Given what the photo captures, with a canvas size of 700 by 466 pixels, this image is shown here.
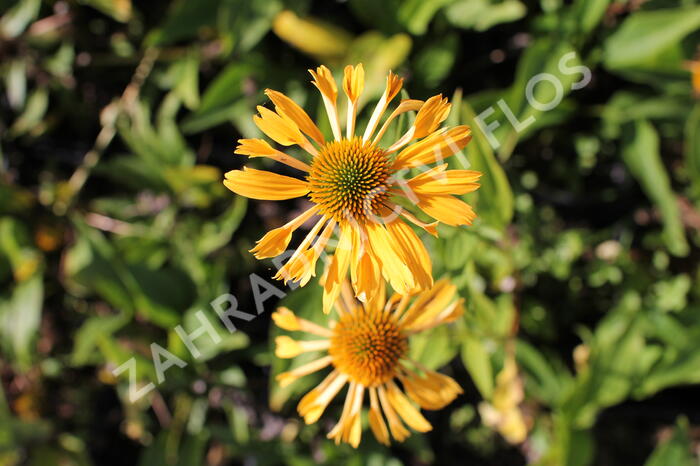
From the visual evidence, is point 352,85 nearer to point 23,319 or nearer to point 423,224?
point 423,224

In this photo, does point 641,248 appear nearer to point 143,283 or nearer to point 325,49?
point 325,49

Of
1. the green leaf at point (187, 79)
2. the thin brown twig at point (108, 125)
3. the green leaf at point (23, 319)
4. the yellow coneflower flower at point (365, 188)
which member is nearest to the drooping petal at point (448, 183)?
the yellow coneflower flower at point (365, 188)

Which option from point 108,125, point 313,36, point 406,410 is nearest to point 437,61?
point 313,36

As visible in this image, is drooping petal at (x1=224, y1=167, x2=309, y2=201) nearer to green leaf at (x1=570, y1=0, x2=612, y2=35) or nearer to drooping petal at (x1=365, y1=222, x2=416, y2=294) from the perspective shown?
drooping petal at (x1=365, y1=222, x2=416, y2=294)

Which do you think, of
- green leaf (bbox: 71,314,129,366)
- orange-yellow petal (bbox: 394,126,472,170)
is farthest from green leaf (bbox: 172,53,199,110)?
orange-yellow petal (bbox: 394,126,472,170)

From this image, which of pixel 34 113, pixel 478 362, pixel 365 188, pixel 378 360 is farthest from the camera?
pixel 34 113

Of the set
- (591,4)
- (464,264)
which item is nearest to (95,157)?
(464,264)

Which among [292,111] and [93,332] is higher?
[292,111]

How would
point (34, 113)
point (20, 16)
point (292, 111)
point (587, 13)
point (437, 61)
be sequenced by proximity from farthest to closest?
point (34, 113) < point (20, 16) < point (437, 61) < point (587, 13) < point (292, 111)
